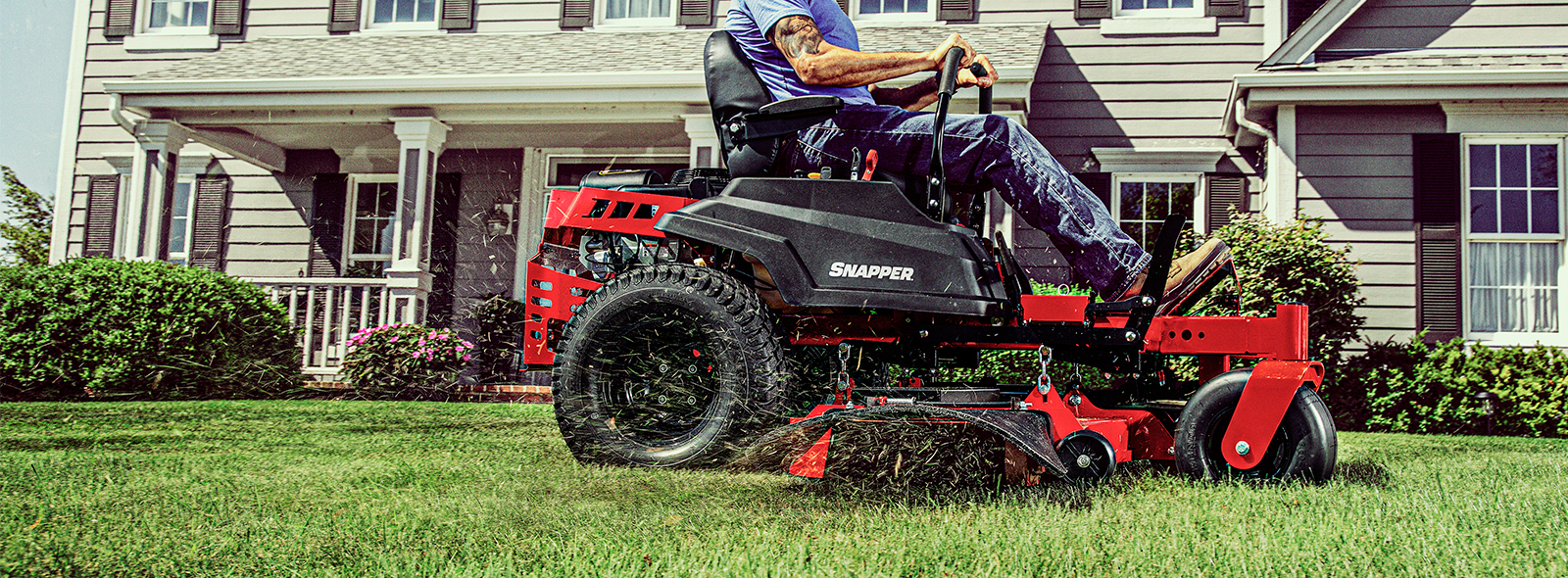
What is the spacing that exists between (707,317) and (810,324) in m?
0.29

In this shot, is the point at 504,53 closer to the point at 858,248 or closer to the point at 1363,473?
the point at 858,248

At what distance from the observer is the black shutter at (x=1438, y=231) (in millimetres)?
7570

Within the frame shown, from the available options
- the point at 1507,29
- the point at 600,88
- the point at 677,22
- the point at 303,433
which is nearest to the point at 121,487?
the point at 303,433

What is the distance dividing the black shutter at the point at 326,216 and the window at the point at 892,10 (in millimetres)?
5340

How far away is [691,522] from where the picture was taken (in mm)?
1907

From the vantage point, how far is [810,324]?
270cm

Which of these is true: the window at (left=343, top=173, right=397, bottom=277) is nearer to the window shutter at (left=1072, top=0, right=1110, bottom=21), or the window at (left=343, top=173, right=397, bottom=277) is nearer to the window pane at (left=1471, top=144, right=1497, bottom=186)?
the window shutter at (left=1072, top=0, right=1110, bottom=21)

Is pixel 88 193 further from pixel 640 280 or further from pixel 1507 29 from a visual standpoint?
pixel 1507 29

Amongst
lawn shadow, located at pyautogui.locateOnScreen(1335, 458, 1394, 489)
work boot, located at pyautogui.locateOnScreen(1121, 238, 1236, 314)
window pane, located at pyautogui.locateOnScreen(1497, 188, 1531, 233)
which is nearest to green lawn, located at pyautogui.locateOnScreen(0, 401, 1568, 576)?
lawn shadow, located at pyautogui.locateOnScreen(1335, 458, 1394, 489)

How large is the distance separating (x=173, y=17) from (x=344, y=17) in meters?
1.87

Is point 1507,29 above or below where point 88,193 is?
above

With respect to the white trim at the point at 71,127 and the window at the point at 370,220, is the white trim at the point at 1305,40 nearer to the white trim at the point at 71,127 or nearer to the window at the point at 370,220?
the window at the point at 370,220

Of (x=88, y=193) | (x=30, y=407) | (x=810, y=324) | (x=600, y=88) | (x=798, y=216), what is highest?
(x=600, y=88)

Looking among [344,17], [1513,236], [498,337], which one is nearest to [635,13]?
[344,17]
